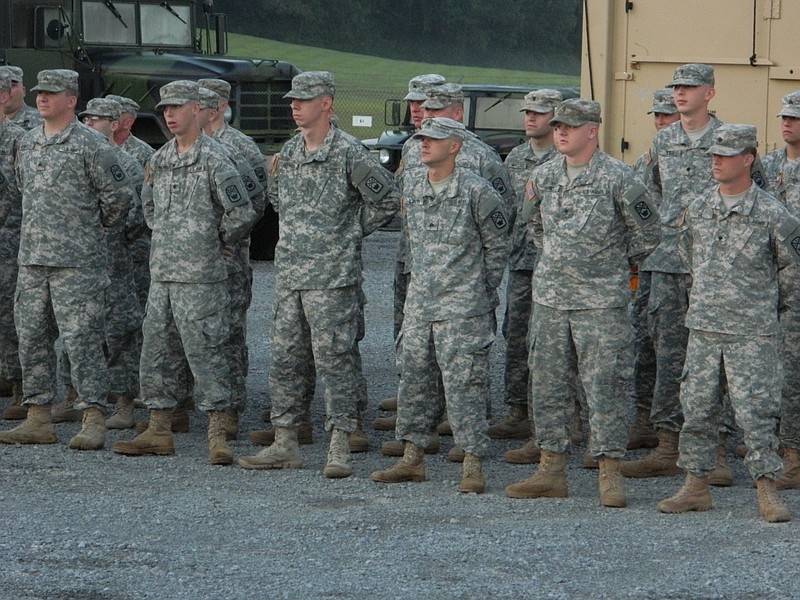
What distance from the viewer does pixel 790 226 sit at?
6.25 metres

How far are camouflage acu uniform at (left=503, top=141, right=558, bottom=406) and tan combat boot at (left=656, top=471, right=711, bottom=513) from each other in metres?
1.73

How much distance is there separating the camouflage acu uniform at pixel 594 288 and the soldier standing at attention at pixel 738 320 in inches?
11.8

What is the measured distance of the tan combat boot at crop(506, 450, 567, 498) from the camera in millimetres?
6773

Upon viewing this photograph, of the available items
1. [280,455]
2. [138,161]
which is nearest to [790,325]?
[280,455]

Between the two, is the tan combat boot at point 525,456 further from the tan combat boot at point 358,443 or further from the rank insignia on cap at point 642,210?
the rank insignia on cap at point 642,210

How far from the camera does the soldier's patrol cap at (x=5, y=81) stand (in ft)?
28.6

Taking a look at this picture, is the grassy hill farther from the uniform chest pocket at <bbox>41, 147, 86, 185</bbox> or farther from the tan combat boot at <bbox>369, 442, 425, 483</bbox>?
the tan combat boot at <bbox>369, 442, 425, 483</bbox>

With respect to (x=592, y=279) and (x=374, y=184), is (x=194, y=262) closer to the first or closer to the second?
(x=374, y=184)

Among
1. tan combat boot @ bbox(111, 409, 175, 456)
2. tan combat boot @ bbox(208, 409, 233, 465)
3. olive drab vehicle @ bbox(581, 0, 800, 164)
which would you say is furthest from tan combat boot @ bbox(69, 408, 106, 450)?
olive drab vehicle @ bbox(581, 0, 800, 164)

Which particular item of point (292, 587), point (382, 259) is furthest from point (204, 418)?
point (382, 259)

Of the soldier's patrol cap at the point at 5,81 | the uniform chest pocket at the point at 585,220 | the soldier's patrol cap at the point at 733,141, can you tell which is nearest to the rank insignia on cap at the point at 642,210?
the uniform chest pocket at the point at 585,220

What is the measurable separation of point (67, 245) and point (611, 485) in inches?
121

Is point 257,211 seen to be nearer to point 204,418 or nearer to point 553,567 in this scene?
point 204,418

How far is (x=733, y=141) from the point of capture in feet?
20.8
